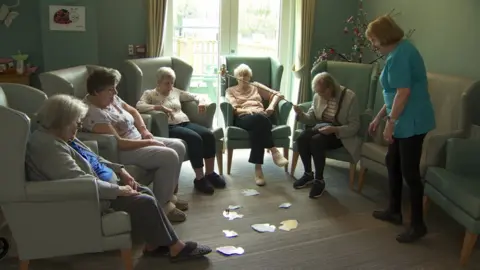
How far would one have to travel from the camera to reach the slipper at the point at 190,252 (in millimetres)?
2721

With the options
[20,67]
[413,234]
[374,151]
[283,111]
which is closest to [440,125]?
[374,151]

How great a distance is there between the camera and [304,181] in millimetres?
3969

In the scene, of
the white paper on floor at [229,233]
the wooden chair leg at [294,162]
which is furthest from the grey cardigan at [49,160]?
the wooden chair leg at [294,162]

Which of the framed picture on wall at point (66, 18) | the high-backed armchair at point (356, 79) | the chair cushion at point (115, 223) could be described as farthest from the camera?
the high-backed armchair at point (356, 79)

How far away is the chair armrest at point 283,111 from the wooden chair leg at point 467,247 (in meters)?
1.93

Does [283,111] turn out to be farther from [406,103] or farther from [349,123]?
[406,103]

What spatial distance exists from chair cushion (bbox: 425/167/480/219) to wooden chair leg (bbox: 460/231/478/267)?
14cm

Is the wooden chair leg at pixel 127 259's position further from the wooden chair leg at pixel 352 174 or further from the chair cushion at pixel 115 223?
the wooden chair leg at pixel 352 174

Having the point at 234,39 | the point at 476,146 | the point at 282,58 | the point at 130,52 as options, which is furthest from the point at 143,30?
the point at 476,146

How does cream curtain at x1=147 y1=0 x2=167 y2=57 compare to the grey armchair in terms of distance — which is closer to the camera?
the grey armchair

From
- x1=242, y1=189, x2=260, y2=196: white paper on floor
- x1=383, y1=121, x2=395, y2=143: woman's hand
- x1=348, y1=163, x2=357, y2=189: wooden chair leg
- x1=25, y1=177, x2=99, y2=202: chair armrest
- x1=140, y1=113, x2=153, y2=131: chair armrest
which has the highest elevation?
x1=383, y1=121, x2=395, y2=143: woman's hand

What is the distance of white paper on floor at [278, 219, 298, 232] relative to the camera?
3.22 metres

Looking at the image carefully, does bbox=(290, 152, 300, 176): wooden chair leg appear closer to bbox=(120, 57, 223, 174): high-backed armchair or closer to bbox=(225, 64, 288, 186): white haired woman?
bbox=(225, 64, 288, 186): white haired woman

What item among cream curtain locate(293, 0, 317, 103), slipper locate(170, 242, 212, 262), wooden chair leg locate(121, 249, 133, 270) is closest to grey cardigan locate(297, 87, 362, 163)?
cream curtain locate(293, 0, 317, 103)
